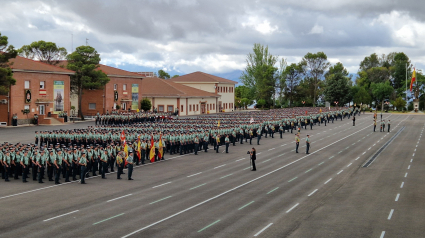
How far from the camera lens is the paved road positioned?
50.7 feet

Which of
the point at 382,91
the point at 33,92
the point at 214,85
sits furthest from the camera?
the point at 382,91

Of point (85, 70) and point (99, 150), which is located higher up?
point (85, 70)

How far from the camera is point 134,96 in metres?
85.0

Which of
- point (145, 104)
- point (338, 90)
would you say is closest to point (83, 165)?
point (145, 104)

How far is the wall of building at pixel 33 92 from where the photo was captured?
196 feet

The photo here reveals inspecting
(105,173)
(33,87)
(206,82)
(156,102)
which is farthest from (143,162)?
(206,82)

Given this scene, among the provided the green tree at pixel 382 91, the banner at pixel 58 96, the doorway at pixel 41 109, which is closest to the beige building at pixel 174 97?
the banner at pixel 58 96

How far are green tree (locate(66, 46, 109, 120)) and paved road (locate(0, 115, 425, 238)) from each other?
43323 mm

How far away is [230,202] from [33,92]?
163 ft

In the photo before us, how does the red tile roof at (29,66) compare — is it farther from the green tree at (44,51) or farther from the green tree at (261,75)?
the green tree at (261,75)

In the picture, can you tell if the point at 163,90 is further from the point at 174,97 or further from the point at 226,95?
the point at 226,95

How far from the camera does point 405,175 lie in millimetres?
26828

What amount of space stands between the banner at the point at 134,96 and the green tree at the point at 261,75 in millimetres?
45771

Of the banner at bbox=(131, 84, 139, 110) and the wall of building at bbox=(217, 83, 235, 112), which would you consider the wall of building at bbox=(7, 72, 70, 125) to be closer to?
the banner at bbox=(131, 84, 139, 110)
